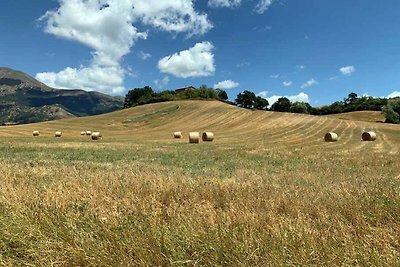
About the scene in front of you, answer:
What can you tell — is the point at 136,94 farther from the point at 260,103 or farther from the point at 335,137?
the point at 335,137

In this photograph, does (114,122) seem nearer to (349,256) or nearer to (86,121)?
(86,121)

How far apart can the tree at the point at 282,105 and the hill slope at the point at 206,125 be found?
59606 mm

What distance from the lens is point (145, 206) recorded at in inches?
294

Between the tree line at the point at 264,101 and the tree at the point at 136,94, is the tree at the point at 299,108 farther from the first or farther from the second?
the tree at the point at 136,94

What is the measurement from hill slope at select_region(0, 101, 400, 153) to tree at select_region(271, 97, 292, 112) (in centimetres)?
5961

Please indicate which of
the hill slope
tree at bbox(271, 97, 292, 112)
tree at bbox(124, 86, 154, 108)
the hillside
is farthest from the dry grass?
tree at bbox(124, 86, 154, 108)

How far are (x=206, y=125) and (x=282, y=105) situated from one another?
283 ft

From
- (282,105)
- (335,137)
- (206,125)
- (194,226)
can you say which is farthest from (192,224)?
(282,105)

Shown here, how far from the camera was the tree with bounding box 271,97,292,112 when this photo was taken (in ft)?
493

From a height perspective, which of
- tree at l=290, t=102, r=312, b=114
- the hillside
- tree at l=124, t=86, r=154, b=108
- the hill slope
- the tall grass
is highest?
tree at l=124, t=86, r=154, b=108

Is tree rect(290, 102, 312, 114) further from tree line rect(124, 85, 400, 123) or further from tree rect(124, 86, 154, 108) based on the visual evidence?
tree rect(124, 86, 154, 108)

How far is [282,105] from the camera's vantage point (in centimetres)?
15150

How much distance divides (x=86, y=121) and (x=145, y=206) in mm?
89064

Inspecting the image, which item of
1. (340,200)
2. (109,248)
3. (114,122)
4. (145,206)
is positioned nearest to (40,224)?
(109,248)
